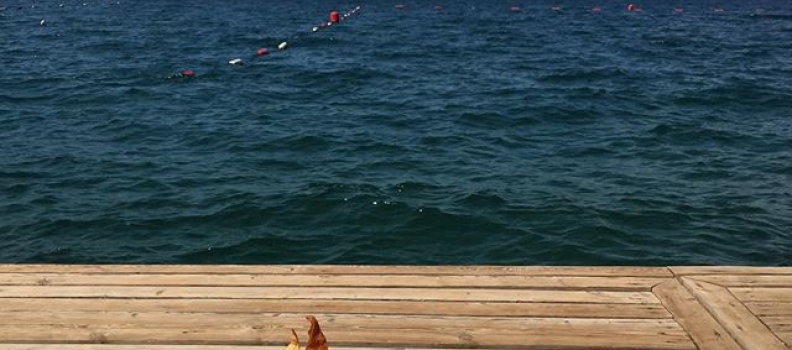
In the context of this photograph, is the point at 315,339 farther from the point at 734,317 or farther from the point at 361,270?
the point at 734,317

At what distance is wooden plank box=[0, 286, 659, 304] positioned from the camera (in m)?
5.80

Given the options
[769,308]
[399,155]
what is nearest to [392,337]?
[769,308]

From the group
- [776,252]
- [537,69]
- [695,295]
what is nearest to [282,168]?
[776,252]

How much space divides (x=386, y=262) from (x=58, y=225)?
5.43 meters

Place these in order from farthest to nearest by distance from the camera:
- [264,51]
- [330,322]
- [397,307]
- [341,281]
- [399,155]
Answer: [264,51], [399,155], [341,281], [397,307], [330,322]

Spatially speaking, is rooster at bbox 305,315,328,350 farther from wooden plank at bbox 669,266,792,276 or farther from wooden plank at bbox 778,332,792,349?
wooden plank at bbox 669,266,792,276

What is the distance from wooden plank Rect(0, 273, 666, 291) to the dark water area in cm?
477

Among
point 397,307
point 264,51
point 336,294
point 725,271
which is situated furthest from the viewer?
point 264,51

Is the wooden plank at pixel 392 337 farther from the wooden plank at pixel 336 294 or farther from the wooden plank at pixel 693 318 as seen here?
the wooden plank at pixel 336 294

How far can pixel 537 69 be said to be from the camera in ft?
87.3

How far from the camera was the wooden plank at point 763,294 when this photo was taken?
5797mm

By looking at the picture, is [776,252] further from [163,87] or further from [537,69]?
[163,87]

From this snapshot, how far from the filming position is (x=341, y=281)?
613cm

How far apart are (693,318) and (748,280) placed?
98cm
